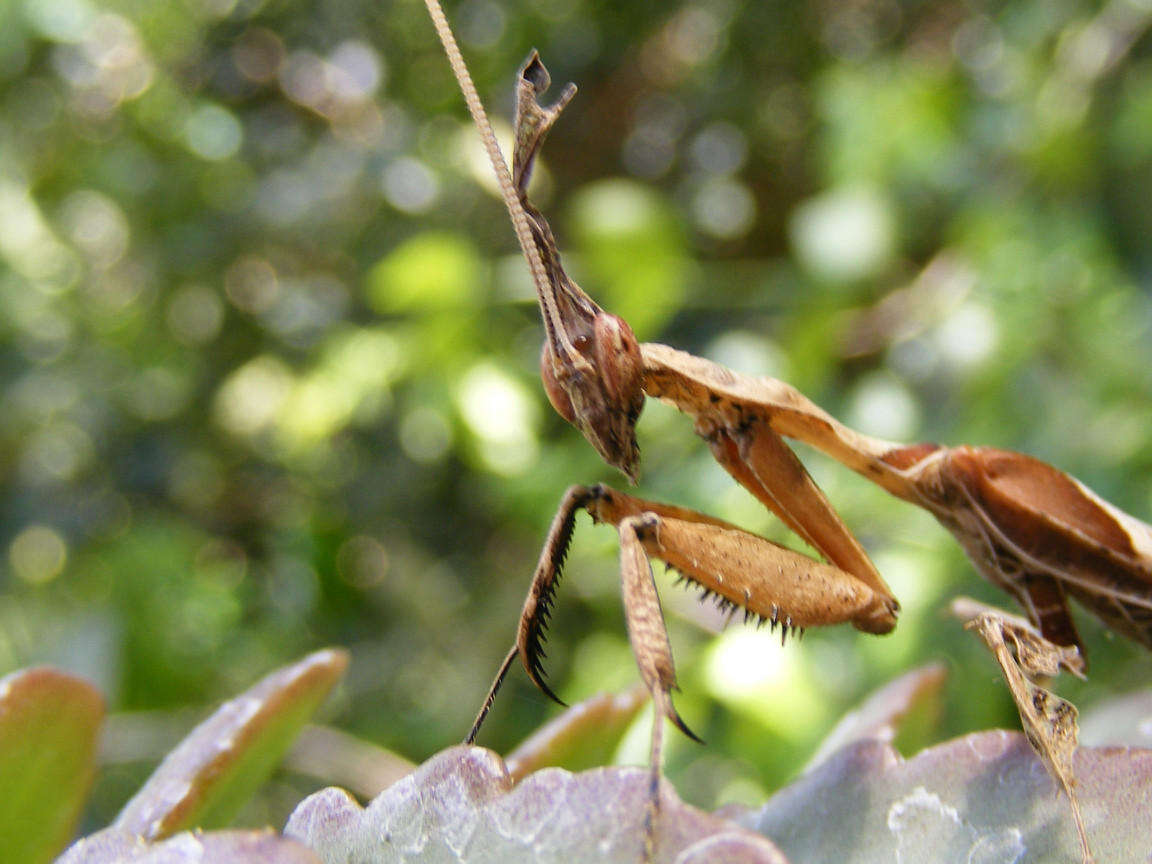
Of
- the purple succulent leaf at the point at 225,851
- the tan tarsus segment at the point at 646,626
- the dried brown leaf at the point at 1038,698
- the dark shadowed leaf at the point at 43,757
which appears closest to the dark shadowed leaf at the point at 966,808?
the dried brown leaf at the point at 1038,698

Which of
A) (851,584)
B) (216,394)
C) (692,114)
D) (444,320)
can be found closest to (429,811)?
(851,584)

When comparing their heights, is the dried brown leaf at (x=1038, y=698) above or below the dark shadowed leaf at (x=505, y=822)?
below

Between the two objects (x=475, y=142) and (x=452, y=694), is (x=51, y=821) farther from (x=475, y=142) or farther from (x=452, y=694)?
(x=475, y=142)

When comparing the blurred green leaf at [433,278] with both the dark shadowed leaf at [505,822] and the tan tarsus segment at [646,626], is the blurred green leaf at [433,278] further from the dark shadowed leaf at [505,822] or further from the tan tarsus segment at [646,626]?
the dark shadowed leaf at [505,822]

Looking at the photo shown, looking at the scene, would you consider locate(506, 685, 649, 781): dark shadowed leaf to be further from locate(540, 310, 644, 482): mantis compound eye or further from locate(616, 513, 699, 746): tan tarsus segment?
locate(540, 310, 644, 482): mantis compound eye

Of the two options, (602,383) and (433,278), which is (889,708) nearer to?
(602,383)

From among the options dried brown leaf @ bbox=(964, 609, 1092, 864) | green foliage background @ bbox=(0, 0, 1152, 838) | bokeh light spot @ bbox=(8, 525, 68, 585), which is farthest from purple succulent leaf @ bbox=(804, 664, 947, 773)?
bokeh light spot @ bbox=(8, 525, 68, 585)
